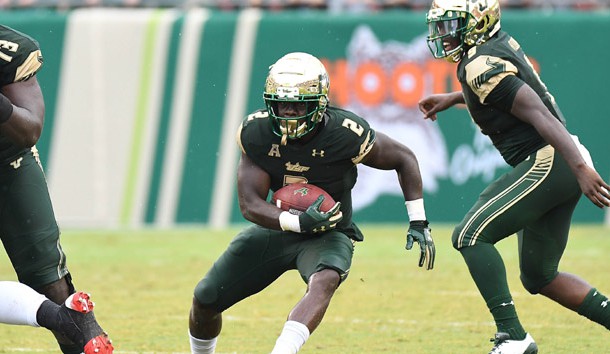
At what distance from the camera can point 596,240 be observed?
1191 cm

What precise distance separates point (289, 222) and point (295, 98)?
590 millimetres

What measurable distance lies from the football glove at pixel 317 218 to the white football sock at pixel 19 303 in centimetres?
125

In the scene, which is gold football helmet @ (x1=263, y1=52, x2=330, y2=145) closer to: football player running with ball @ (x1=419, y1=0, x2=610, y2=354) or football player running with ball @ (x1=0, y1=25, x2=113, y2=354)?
football player running with ball @ (x1=419, y1=0, x2=610, y2=354)

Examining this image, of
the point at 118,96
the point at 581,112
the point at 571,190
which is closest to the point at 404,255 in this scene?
the point at 581,112

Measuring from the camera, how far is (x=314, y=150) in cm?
580

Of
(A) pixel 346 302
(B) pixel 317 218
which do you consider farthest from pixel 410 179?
(A) pixel 346 302

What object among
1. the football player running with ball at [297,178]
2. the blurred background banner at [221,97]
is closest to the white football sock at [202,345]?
the football player running with ball at [297,178]

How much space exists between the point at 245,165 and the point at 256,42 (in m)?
7.91

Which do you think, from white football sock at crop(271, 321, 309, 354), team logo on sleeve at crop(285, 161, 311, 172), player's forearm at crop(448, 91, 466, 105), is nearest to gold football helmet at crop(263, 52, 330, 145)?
team logo on sleeve at crop(285, 161, 311, 172)

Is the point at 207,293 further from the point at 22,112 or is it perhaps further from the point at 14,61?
the point at 14,61

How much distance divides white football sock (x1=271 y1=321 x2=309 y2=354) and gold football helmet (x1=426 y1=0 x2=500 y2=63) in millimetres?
1774

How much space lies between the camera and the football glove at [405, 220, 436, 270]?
229 inches

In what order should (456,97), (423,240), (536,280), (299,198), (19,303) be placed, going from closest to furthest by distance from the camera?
(19,303), (299,198), (423,240), (536,280), (456,97)

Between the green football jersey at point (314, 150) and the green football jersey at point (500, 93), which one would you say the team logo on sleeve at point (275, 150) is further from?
the green football jersey at point (500, 93)
